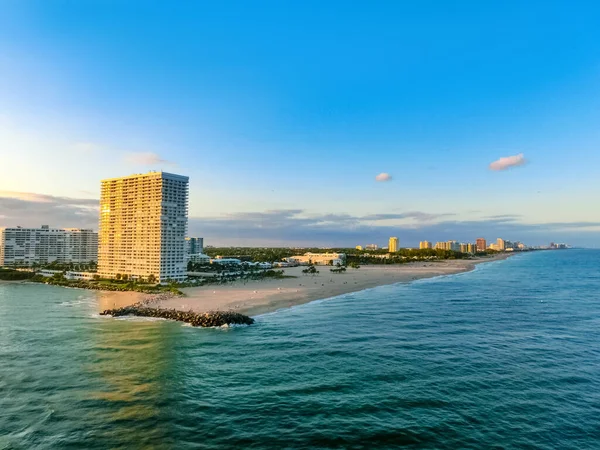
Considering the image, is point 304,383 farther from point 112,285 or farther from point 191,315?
point 112,285

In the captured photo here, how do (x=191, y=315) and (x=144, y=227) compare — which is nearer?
(x=191, y=315)

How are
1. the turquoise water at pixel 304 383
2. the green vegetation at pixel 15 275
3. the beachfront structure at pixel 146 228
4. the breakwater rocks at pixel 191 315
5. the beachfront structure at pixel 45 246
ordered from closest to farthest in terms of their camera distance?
1. the turquoise water at pixel 304 383
2. the breakwater rocks at pixel 191 315
3. the beachfront structure at pixel 146 228
4. the green vegetation at pixel 15 275
5. the beachfront structure at pixel 45 246

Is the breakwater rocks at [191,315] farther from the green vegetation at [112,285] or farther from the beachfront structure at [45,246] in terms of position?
the beachfront structure at [45,246]

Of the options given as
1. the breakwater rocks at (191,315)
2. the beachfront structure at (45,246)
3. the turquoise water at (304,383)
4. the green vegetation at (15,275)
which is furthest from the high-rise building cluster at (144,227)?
the beachfront structure at (45,246)

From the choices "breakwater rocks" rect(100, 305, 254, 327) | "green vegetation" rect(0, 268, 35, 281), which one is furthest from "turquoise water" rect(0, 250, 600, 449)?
"green vegetation" rect(0, 268, 35, 281)

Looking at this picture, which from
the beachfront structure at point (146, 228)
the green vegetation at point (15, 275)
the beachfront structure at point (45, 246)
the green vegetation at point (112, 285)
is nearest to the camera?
the green vegetation at point (112, 285)

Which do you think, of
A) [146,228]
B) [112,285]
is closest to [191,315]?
[112,285]

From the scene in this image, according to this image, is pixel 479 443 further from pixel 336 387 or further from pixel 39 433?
pixel 39 433
